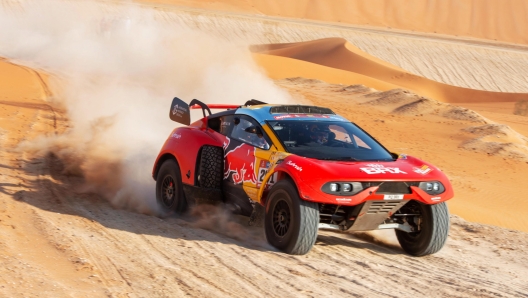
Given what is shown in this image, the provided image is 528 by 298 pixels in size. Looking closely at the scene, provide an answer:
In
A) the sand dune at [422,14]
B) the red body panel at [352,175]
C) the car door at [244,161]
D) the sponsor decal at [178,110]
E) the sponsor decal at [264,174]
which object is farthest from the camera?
the sand dune at [422,14]

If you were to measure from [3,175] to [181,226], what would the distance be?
137 inches

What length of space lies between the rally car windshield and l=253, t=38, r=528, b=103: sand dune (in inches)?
1213

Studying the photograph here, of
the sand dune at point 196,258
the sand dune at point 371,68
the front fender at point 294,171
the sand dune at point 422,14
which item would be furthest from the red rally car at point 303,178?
the sand dune at point 422,14

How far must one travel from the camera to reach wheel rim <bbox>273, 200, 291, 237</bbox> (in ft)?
24.4

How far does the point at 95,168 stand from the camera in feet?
38.6

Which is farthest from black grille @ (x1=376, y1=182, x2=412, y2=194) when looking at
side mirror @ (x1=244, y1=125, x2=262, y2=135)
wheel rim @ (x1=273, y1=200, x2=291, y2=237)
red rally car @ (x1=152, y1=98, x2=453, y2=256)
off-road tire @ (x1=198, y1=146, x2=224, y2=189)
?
off-road tire @ (x1=198, y1=146, x2=224, y2=189)

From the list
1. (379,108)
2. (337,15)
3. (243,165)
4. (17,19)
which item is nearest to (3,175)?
(243,165)

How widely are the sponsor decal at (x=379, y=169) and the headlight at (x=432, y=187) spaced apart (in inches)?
10.2

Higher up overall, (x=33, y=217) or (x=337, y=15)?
(x=337, y=15)

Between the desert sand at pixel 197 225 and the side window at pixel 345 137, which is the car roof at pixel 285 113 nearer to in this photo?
the side window at pixel 345 137

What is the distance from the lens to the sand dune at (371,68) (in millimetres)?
41875

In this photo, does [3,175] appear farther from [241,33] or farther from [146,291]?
[241,33]

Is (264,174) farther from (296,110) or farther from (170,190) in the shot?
(170,190)

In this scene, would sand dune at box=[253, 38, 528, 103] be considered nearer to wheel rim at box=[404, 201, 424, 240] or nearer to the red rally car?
the red rally car
